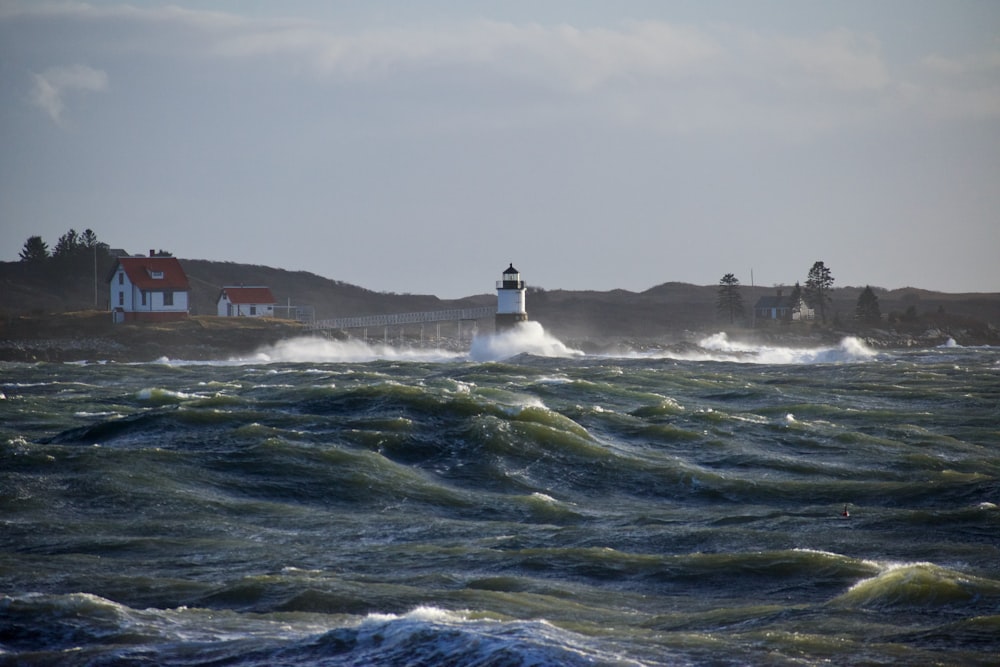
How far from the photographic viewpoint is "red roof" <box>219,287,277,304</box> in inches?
3730

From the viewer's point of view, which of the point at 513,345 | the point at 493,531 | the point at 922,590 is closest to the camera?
the point at 922,590

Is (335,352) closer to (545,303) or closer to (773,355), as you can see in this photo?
(773,355)

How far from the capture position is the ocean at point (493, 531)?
35.6 ft

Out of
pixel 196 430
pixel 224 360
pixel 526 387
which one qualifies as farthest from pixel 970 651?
pixel 224 360

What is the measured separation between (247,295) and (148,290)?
13446mm

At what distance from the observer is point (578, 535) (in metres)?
16.3

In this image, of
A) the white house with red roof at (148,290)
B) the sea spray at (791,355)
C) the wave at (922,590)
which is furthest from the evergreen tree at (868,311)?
the wave at (922,590)

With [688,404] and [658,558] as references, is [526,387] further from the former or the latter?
[658,558]

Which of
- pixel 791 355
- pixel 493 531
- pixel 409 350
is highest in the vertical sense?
pixel 409 350

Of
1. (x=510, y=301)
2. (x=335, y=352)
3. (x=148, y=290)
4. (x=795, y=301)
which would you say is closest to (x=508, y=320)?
(x=510, y=301)

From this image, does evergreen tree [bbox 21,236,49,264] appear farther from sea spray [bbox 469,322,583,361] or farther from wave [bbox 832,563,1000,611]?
wave [bbox 832,563,1000,611]

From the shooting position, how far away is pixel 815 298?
122750mm

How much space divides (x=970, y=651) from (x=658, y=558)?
15.8 feet

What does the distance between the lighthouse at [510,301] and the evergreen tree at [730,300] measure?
175 ft
